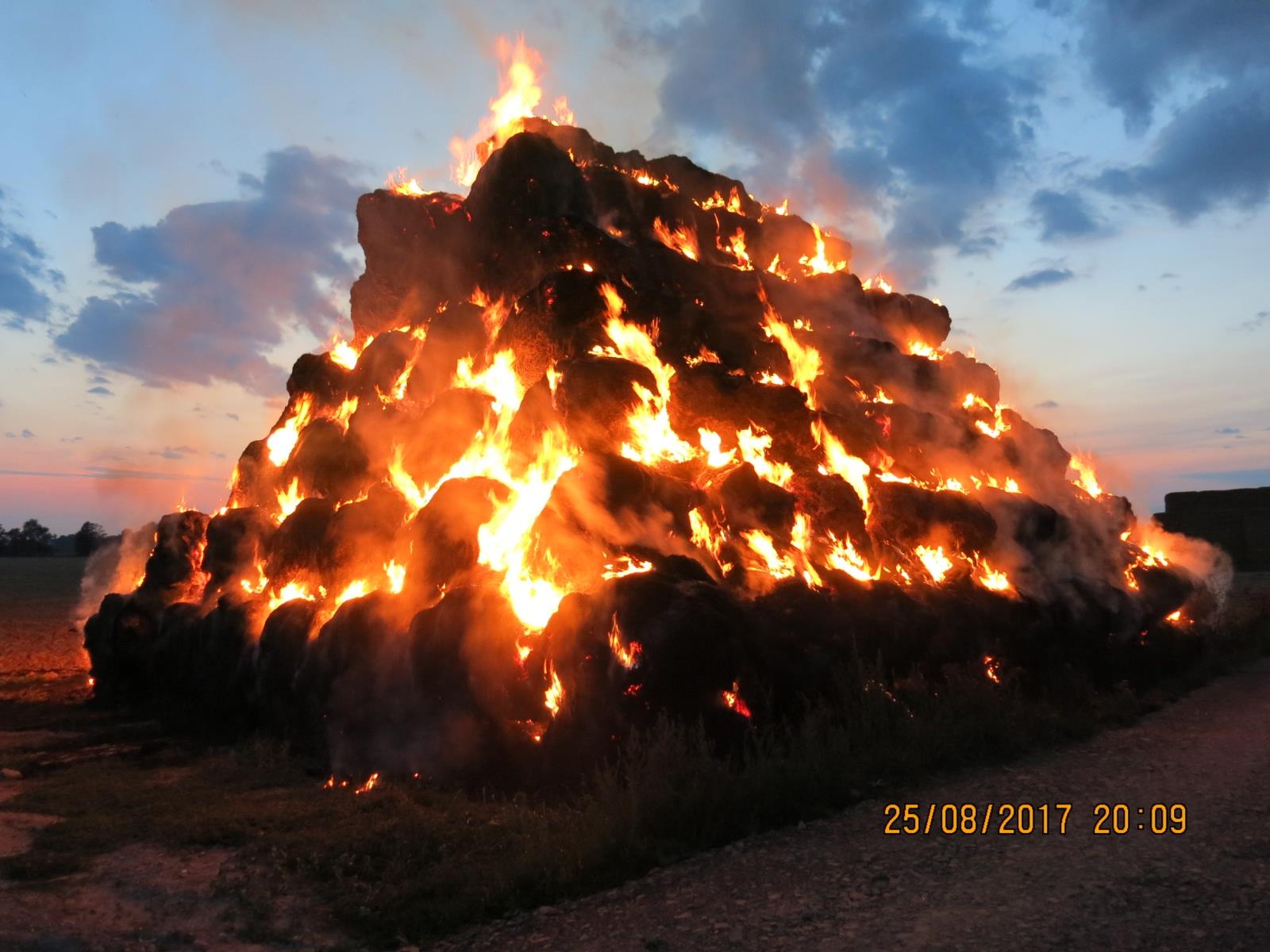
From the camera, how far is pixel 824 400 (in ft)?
63.4

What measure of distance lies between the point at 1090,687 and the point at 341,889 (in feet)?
39.0

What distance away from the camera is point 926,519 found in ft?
52.9

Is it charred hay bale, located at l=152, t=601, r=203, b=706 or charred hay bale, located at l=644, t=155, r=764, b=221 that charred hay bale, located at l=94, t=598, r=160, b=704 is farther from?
charred hay bale, located at l=644, t=155, r=764, b=221

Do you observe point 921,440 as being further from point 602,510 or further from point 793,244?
point 602,510

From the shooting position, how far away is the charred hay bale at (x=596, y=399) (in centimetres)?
1431

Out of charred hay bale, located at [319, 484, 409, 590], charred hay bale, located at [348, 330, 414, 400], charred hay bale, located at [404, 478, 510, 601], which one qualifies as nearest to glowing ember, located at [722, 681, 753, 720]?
charred hay bale, located at [404, 478, 510, 601]

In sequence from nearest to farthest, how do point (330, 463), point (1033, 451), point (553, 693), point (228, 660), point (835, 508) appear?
1. point (553, 693)
2. point (835, 508)
3. point (228, 660)
4. point (330, 463)
5. point (1033, 451)

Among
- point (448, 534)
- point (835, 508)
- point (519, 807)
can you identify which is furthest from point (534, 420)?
point (519, 807)

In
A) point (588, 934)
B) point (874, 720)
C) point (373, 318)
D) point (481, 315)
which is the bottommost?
point (588, 934)

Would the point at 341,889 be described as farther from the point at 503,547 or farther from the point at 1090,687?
the point at 1090,687

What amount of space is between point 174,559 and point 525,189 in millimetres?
12139

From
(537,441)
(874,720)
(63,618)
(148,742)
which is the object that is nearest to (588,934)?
(874,720)
